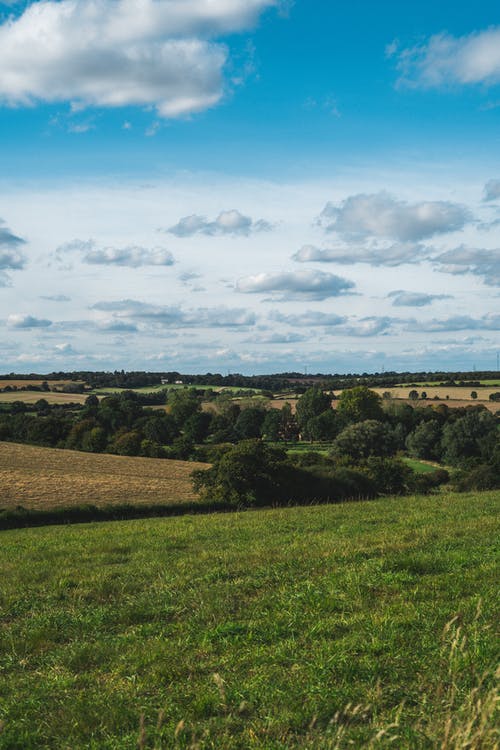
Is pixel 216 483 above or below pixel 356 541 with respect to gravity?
below

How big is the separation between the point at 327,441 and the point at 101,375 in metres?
103

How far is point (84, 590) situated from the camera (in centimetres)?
1041

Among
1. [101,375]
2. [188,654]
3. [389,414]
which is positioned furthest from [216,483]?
[101,375]

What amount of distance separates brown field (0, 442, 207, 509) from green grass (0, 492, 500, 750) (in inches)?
1050

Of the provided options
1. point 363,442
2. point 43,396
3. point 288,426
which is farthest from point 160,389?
point 363,442

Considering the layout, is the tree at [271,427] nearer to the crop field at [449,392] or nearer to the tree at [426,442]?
the tree at [426,442]

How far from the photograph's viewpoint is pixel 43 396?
13350cm

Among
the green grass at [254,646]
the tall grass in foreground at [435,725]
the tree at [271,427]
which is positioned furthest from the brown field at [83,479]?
the tree at [271,427]

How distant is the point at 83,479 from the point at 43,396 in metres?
83.9

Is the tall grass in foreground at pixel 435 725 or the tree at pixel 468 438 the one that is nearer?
the tall grass in foreground at pixel 435 725

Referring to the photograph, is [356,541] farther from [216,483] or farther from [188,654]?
→ [216,483]

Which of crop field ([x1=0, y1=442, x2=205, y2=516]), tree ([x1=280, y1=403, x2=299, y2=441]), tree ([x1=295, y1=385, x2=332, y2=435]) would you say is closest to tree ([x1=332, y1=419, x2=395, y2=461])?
tree ([x1=295, y1=385, x2=332, y2=435])

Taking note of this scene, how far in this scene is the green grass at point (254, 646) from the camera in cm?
521

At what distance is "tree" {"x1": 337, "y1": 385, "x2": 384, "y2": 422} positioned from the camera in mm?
107875
